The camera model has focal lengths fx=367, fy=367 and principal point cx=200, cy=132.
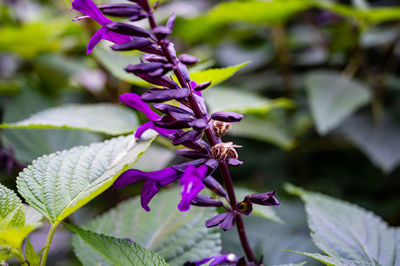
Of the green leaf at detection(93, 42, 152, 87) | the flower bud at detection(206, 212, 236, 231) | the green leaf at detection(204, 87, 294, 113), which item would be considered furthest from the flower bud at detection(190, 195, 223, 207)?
the green leaf at detection(93, 42, 152, 87)

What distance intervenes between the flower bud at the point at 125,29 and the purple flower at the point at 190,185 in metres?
0.24

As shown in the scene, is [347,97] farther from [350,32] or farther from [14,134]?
[14,134]

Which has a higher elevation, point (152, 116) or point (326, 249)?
point (152, 116)

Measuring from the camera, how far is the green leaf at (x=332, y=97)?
1.49 metres

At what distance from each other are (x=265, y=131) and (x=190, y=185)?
1.00 m

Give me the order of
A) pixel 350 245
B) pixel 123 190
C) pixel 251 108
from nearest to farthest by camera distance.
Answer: pixel 350 245
pixel 251 108
pixel 123 190

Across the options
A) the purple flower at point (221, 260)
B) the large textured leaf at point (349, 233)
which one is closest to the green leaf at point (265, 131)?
the large textured leaf at point (349, 233)

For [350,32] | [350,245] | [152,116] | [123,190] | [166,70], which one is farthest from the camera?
[350,32]

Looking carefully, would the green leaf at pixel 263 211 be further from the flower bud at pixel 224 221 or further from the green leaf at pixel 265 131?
the green leaf at pixel 265 131

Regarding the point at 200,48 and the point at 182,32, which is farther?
the point at 200,48

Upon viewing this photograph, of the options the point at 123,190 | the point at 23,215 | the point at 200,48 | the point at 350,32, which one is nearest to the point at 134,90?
the point at 123,190

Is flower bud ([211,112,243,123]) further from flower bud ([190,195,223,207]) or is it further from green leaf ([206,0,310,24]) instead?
green leaf ([206,0,310,24])

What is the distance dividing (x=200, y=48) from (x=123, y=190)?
1292mm

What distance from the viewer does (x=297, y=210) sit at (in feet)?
4.85
